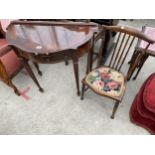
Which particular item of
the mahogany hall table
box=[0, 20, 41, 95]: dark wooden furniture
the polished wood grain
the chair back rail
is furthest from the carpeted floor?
the polished wood grain

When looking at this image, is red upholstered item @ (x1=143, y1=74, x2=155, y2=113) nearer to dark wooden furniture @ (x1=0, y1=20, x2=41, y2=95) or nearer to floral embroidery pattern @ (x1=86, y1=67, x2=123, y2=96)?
floral embroidery pattern @ (x1=86, y1=67, x2=123, y2=96)

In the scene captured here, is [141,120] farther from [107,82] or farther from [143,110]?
[107,82]

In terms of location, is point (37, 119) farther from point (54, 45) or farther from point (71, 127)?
point (54, 45)

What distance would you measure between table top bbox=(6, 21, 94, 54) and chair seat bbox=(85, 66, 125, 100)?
422 millimetres

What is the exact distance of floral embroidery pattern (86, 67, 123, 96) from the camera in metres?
1.53

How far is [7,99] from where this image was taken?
1942mm

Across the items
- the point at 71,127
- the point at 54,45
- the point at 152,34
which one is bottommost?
the point at 71,127

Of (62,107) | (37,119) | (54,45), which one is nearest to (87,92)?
(62,107)

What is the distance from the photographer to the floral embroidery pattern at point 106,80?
5.02 ft

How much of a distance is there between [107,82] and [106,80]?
0.03 metres

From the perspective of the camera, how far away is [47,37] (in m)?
1.43

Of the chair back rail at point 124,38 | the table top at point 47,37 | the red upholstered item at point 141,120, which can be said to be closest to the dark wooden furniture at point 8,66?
the table top at point 47,37

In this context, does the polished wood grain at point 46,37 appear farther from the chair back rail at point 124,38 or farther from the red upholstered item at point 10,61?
the red upholstered item at point 10,61
